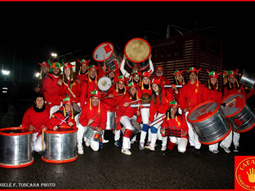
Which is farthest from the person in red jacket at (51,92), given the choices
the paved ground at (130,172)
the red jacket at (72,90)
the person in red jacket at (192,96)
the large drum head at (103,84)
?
the person in red jacket at (192,96)

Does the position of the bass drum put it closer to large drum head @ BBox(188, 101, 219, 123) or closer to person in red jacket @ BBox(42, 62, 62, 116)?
person in red jacket @ BBox(42, 62, 62, 116)

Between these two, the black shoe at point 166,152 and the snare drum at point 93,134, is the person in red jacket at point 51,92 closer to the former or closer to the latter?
the snare drum at point 93,134

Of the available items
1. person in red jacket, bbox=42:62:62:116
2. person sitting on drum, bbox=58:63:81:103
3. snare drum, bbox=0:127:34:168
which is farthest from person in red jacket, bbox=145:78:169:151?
snare drum, bbox=0:127:34:168

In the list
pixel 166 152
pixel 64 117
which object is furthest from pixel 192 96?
pixel 64 117

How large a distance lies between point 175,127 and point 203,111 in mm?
856

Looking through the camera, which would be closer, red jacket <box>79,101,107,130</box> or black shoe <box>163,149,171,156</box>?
black shoe <box>163,149,171,156</box>

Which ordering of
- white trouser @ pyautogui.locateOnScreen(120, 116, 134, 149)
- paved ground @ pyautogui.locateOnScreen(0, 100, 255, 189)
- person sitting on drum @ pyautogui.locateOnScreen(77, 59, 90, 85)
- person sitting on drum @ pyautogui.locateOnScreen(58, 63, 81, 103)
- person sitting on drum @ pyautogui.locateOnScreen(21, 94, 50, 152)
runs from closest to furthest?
paved ground @ pyautogui.locateOnScreen(0, 100, 255, 189) < person sitting on drum @ pyautogui.locateOnScreen(21, 94, 50, 152) < white trouser @ pyautogui.locateOnScreen(120, 116, 134, 149) < person sitting on drum @ pyautogui.locateOnScreen(58, 63, 81, 103) < person sitting on drum @ pyautogui.locateOnScreen(77, 59, 90, 85)

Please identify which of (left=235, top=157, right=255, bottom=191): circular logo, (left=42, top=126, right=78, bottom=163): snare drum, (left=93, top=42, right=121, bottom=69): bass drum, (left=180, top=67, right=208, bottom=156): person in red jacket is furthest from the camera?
(left=93, top=42, right=121, bottom=69): bass drum

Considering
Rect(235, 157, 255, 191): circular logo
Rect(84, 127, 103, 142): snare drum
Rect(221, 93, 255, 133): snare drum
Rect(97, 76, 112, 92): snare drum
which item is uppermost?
Rect(97, 76, 112, 92): snare drum

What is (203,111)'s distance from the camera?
4.62m

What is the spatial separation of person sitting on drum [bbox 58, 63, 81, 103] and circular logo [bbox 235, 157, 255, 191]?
439 cm

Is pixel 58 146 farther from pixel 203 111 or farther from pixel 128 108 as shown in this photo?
pixel 203 111

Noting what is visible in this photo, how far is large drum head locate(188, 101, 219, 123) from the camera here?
428cm

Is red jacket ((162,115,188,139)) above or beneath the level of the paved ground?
above
